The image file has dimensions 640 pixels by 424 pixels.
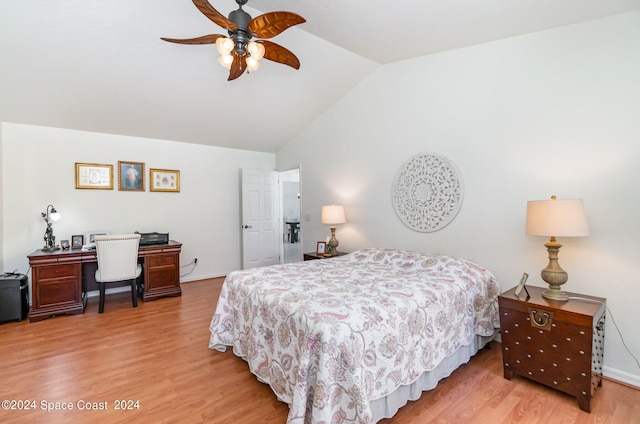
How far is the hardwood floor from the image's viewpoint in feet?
5.83

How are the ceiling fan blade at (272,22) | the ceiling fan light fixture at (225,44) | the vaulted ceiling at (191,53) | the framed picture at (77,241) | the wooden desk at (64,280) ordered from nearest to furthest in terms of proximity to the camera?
the ceiling fan blade at (272,22)
the ceiling fan light fixture at (225,44)
the vaulted ceiling at (191,53)
the wooden desk at (64,280)
the framed picture at (77,241)

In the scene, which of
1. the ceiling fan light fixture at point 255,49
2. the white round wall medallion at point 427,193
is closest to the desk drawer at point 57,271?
the ceiling fan light fixture at point 255,49

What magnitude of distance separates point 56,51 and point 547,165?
14.2 feet

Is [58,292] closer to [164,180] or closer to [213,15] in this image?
[164,180]

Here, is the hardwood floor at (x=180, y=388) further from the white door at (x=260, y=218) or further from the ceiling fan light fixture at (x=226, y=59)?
the white door at (x=260, y=218)

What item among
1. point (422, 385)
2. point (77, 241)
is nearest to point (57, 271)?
point (77, 241)

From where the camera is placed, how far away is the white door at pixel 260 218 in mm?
5273

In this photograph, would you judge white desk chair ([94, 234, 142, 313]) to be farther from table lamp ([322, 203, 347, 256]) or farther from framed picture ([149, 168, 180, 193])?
table lamp ([322, 203, 347, 256])

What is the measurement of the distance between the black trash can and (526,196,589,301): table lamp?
16.3ft

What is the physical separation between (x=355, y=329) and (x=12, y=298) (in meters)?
3.87

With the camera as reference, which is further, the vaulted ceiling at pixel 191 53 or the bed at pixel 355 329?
the vaulted ceiling at pixel 191 53

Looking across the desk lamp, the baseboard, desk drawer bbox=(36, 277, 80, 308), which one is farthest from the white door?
the baseboard

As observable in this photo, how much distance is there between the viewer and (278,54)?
2258 mm

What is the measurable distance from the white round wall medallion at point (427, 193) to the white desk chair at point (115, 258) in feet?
10.7
